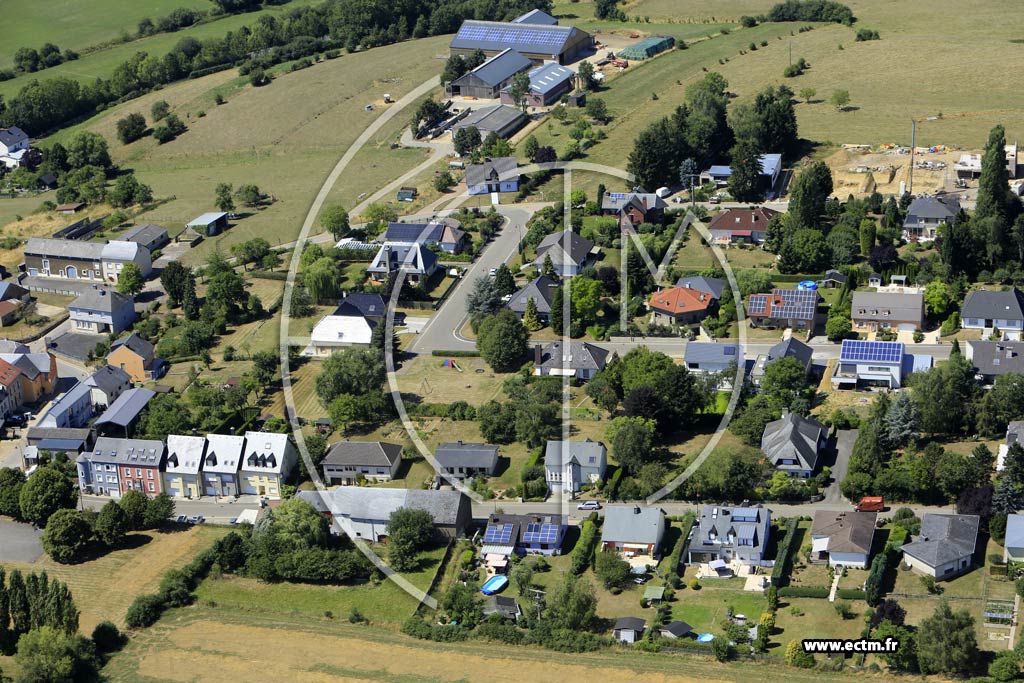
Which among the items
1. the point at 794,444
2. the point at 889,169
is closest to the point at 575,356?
the point at 794,444

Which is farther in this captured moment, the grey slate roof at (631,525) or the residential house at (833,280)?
the residential house at (833,280)

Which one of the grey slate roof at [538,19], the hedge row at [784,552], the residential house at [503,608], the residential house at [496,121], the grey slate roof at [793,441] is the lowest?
the residential house at [503,608]

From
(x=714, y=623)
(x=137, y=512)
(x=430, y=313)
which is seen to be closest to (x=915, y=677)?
(x=714, y=623)

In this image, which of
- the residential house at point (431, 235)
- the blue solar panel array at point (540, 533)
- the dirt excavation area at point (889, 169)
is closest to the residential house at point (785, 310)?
the dirt excavation area at point (889, 169)

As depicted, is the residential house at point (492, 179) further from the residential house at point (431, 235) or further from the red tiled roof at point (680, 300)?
the red tiled roof at point (680, 300)

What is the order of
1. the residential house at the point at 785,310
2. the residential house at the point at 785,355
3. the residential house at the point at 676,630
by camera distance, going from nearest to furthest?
the residential house at the point at 676,630, the residential house at the point at 785,355, the residential house at the point at 785,310

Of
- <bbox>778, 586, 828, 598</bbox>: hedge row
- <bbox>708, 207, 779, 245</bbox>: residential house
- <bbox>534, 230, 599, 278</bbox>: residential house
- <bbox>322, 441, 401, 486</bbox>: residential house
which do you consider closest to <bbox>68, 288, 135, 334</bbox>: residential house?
<bbox>322, 441, 401, 486</bbox>: residential house

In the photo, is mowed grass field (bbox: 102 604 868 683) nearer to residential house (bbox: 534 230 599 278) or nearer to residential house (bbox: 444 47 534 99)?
residential house (bbox: 534 230 599 278)
